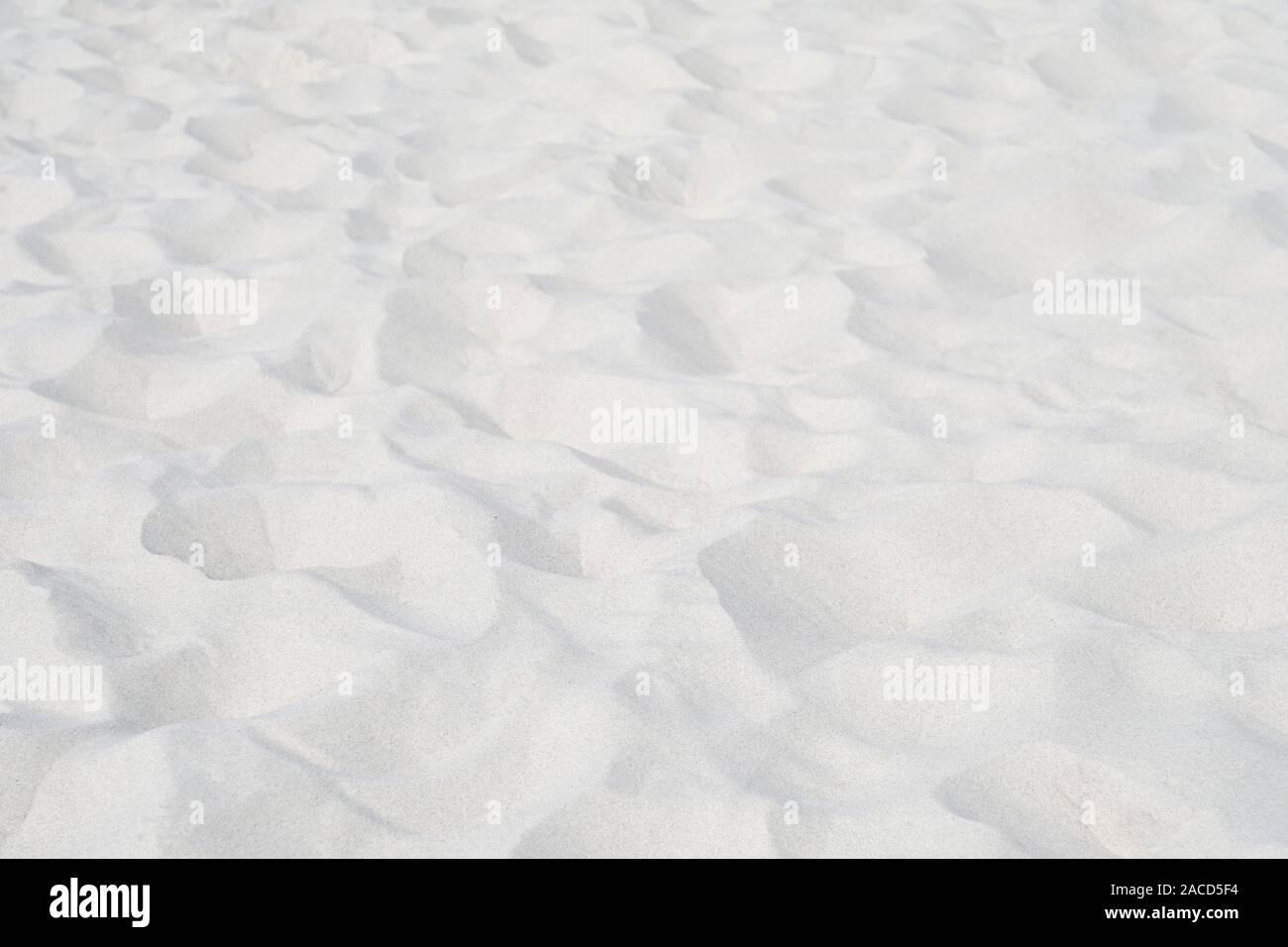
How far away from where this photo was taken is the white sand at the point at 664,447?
60.8 inches

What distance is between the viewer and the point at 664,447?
88.1 inches

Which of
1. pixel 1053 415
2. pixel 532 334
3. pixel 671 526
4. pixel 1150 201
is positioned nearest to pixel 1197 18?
pixel 1150 201

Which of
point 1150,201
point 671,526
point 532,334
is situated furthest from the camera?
point 1150,201

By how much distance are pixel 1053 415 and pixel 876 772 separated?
2.98ft

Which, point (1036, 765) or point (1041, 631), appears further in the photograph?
point (1041, 631)

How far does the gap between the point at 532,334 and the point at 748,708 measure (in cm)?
116

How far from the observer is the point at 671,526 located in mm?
2039

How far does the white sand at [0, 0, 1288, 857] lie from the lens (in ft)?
5.07

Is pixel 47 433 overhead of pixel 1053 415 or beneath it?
beneath
